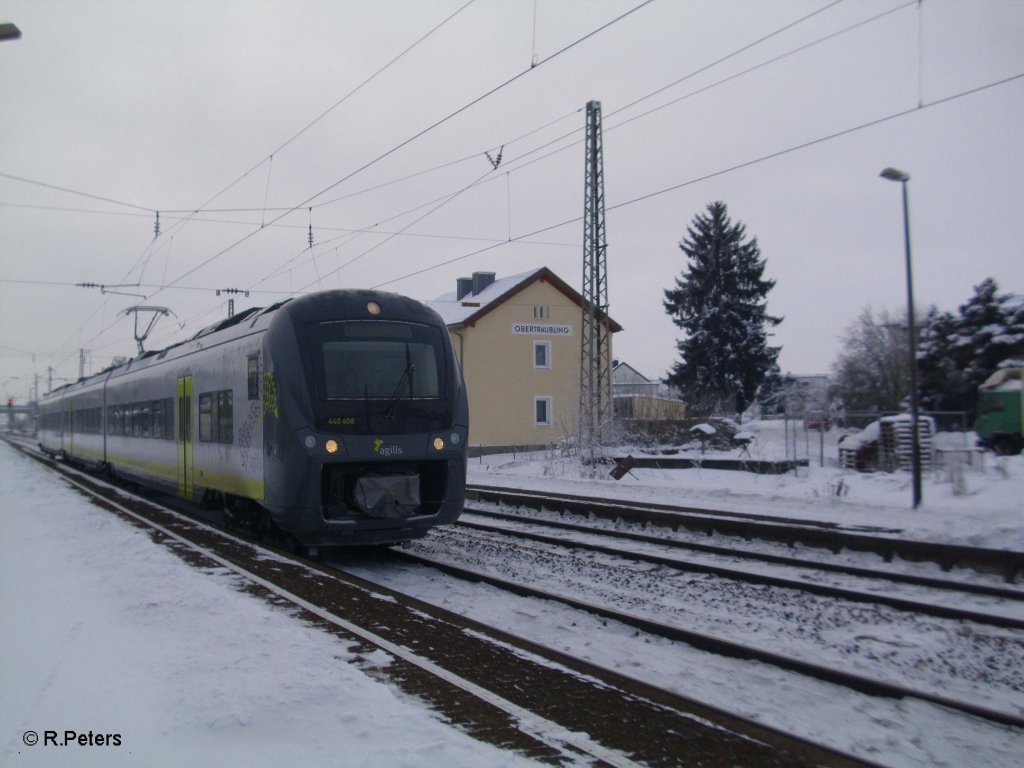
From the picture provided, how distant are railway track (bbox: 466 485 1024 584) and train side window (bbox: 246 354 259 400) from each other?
6553 mm

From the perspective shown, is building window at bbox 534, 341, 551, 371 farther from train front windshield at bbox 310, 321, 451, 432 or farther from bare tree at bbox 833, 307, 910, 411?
train front windshield at bbox 310, 321, 451, 432

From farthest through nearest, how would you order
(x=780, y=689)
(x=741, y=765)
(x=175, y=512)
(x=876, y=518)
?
(x=175, y=512), (x=876, y=518), (x=780, y=689), (x=741, y=765)

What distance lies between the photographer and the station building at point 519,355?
3862cm

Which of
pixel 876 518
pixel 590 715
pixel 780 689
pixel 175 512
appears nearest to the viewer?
pixel 590 715

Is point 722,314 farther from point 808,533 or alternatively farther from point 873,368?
point 808,533

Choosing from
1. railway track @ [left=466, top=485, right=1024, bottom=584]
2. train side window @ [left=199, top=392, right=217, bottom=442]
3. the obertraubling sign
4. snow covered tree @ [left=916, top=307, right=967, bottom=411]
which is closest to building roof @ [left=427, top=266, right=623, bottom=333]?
the obertraubling sign

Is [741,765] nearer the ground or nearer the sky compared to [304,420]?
nearer the ground

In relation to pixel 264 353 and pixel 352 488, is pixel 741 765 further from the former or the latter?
pixel 264 353

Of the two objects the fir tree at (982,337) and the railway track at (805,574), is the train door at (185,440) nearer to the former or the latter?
the railway track at (805,574)

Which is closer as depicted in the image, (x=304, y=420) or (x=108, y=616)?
(x=108, y=616)

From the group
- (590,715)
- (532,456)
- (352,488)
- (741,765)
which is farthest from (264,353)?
(532,456)

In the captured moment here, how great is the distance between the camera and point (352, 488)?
959 cm

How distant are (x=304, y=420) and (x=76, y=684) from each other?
14.3ft

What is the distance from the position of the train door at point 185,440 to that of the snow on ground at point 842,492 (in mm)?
8625
